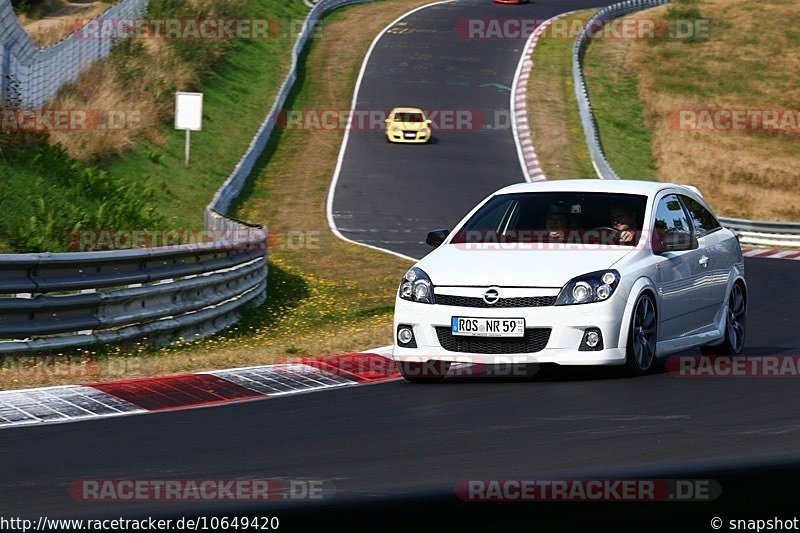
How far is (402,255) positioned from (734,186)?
20543 mm

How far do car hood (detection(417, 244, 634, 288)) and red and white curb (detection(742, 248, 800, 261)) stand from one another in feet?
65.8

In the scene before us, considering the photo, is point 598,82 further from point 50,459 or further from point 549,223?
point 50,459

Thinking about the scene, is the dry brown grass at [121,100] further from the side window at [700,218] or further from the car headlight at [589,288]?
the car headlight at [589,288]

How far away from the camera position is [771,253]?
31.4 meters

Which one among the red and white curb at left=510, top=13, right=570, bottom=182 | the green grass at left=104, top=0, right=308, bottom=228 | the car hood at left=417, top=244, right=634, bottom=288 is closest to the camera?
the car hood at left=417, top=244, right=634, bottom=288

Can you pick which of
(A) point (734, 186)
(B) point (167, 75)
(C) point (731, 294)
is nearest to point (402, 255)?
(C) point (731, 294)

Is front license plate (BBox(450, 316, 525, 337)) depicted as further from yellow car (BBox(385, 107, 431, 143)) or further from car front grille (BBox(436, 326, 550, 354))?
yellow car (BBox(385, 107, 431, 143))

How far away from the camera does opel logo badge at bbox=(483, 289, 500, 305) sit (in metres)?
10.2

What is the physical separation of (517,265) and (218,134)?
2938 cm

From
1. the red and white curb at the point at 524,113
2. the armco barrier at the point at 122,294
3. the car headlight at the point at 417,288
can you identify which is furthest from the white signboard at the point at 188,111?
the car headlight at the point at 417,288

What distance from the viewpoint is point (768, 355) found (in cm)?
1253

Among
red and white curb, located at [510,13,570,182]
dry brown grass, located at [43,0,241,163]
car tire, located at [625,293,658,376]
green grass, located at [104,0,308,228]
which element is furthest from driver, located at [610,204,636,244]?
red and white curb, located at [510,13,570,182]

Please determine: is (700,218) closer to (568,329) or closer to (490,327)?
(568,329)

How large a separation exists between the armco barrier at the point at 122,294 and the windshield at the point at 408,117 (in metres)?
23.6
